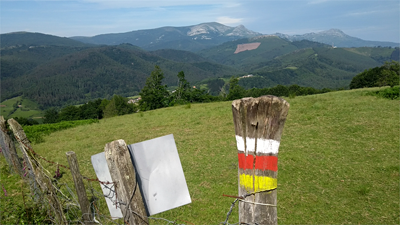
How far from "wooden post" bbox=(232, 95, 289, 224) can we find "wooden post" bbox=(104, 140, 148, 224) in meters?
0.98

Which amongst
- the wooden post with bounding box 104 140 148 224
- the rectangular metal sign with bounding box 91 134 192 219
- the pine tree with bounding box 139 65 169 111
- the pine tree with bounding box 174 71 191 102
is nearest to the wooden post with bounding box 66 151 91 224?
the rectangular metal sign with bounding box 91 134 192 219

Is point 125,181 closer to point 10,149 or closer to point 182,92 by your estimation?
point 10,149

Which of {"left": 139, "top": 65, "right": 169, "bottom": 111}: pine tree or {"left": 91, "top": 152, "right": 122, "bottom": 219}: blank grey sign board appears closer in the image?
{"left": 91, "top": 152, "right": 122, "bottom": 219}: blank grey sign board

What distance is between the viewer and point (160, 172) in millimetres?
2211

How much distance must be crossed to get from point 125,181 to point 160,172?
321 millimetres

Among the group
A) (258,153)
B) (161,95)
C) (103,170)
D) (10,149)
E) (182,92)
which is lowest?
(161,95)

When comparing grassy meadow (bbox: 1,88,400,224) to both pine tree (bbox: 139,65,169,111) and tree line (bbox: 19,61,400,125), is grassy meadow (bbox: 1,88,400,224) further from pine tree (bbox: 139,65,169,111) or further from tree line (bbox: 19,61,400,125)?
pine tree (bbox: 139,65,169,111)

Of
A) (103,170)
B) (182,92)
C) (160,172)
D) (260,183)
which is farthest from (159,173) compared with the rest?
(182,92)

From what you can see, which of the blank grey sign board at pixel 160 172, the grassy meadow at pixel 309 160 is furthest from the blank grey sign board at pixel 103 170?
the grassy meadow at pixel 309 160

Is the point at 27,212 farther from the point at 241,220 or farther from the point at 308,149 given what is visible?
the point at 308,149

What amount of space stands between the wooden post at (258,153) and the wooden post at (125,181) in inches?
38.5

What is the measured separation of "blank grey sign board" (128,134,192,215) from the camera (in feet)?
7.04

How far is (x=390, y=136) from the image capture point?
8539 millimetres

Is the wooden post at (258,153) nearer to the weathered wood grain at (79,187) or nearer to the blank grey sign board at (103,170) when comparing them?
the blank grey sign board at (103,170)
